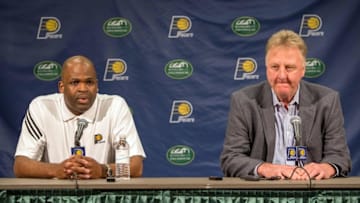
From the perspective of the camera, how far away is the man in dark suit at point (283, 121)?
4.20 m

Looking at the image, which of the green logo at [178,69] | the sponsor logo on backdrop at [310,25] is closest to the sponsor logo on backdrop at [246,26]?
the sponsor logo on backdrop at [310,25]

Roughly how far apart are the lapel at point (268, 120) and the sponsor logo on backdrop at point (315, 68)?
192 centimetres

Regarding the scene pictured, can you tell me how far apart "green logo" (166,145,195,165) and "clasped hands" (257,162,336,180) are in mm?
2362

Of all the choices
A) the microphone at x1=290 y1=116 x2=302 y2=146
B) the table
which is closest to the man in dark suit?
the microphone at x1=290 y1=116 x2=302 y2=146

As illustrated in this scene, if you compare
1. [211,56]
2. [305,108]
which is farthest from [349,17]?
[305,108]

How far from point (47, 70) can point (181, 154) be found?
4.55 feet

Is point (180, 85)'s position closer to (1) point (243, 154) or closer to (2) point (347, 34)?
(2) point (347, 34)

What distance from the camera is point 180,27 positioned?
6297 mm

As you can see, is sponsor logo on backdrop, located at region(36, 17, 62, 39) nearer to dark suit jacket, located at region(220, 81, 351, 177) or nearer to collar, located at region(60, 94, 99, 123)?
collar, located at region(60, 94, 99, 123)

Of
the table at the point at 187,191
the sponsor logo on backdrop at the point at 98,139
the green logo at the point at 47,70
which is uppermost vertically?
the green logo at the point at 47,70

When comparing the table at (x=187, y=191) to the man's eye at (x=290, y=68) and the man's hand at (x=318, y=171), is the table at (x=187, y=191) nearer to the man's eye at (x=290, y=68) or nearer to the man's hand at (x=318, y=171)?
the man's hand at (x=318, y=171)

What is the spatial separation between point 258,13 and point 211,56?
0.55 metres

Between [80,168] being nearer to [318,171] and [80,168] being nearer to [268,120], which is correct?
[268,120]

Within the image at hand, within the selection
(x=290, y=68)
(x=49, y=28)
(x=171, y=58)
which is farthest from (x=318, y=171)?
(x=49, y=28)
